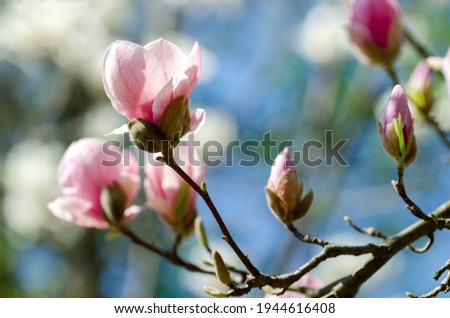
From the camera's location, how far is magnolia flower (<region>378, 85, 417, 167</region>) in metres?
0.68

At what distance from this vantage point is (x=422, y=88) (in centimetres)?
106

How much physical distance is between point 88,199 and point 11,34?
2.01 meters

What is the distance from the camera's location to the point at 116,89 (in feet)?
2.21

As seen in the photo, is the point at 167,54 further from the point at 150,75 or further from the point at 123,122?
the point at 123,122

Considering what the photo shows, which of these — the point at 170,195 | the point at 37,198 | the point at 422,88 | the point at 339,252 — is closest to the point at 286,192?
the point at 339,252

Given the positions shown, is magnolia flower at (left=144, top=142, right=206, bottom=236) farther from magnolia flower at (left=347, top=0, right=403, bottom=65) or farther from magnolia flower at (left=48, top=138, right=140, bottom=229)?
magnolia flower at (left=347, top=0, right=403, bottom=65)

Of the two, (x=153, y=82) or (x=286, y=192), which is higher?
(x=153, y=82)

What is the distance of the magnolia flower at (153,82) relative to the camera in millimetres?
664

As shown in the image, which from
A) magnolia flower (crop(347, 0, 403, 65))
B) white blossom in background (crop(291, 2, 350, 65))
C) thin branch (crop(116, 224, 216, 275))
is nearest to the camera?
thin branch (crop(116, 224, 216, 275))

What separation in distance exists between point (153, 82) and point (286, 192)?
19 cm

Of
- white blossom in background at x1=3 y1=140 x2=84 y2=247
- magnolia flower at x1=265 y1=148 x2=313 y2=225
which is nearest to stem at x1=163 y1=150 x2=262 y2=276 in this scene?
magnolia flower at x1=265 y1=148 x2=313 y2=225

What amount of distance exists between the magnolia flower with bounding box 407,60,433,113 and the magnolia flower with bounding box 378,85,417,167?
1.20 feet
